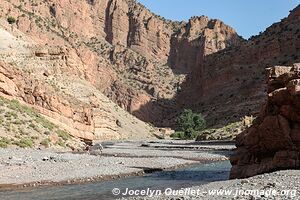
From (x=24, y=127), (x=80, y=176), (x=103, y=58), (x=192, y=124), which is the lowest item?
(x=80, y=176)

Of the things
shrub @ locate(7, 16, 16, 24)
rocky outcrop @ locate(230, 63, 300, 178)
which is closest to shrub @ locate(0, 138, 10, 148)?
rocky outcrop @ locate(230, 63, 300, 178)

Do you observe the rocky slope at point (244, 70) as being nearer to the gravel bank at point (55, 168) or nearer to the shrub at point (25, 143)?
the shrub at point (25, 143)

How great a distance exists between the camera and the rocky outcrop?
2202 centimetres

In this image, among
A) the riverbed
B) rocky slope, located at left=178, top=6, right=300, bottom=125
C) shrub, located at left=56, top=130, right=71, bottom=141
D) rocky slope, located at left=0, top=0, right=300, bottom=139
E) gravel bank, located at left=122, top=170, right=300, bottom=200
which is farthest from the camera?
rocky slope, located at left=178, top=6, right=300, bottom=125

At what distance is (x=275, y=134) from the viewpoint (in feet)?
74.5

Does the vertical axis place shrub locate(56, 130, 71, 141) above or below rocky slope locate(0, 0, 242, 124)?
below

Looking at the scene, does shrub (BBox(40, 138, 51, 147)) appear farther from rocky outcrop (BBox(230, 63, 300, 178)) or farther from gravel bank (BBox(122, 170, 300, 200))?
gravel bank (BBox(122, 170, 300, 200))

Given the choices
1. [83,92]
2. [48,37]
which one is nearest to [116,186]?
[83,92]

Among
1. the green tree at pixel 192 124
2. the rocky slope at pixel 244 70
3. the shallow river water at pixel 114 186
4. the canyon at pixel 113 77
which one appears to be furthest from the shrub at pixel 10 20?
→ the shallow river water at pixel 114 186

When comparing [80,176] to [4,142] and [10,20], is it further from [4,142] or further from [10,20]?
[10,20]

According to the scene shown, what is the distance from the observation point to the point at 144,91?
16200 cm

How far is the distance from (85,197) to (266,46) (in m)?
105

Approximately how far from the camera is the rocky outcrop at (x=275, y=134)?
867 inches

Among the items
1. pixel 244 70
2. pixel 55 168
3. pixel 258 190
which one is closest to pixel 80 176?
pixel 55 168
